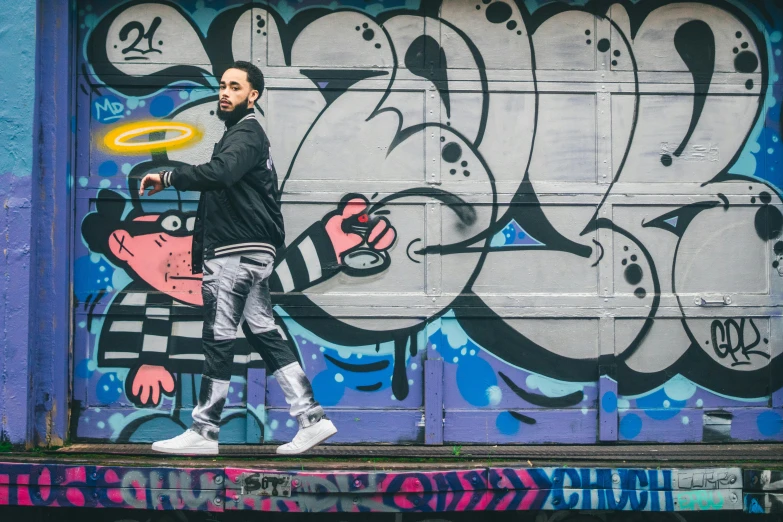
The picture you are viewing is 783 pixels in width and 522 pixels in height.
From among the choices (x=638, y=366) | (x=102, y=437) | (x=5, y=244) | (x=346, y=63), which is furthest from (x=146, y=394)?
(x=638, y=366)

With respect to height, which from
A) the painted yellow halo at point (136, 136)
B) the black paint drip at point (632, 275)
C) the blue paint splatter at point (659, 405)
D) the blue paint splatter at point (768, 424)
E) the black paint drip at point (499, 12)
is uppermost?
the black paint drip at point (499, 12)

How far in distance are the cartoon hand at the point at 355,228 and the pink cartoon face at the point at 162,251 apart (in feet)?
3.09

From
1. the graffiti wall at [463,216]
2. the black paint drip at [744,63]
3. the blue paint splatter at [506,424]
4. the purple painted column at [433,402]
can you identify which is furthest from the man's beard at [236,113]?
the black paint drip at [744,63]

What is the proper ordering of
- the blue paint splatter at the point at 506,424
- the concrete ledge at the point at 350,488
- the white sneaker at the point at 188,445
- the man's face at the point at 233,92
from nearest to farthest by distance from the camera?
the concrete ledge at the point at 350,488 < the white sneaker at the point at 188,445 < the man's face at the point at 233,92 < the blue paint splatter at the point at 506,424

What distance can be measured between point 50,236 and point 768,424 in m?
4.88

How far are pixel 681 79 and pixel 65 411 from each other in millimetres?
4659

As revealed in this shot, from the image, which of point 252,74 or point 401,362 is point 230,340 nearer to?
point 401,362

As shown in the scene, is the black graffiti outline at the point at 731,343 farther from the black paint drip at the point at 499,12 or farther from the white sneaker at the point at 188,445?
the white sneaker at the point at 188,445

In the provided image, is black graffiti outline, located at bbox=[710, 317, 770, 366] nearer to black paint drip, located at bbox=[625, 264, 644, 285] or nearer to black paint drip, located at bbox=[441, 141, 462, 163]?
black paint drip, located at bbox=[625, 264, 644, 285]

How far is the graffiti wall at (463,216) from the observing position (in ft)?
16.9

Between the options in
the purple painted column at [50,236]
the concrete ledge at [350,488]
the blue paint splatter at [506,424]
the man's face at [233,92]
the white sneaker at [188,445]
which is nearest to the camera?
the concrete ledge at [350,488]

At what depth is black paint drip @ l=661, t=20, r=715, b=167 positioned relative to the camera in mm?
5363

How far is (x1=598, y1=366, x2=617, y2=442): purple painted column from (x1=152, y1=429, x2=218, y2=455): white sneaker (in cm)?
251

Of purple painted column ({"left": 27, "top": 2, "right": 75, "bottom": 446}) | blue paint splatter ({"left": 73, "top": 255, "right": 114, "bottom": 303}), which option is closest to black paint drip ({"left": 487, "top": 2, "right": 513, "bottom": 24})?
purple painted column ({"left": 27, "top": 2, "right": 75, "bottom": 446})
